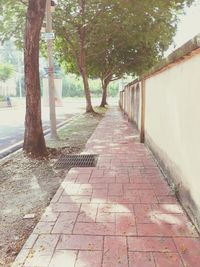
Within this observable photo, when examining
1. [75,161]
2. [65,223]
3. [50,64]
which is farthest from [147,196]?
[50,64]

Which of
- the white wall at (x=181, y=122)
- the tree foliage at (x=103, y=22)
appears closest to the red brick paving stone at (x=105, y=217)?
the white wall at (x=181, y=122)

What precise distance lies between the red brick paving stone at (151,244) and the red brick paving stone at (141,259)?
80 millimetres

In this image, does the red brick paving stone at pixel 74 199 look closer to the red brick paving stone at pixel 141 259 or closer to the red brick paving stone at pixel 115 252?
the red brick paving stone at pixel 115 252

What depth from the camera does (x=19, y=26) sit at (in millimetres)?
19891

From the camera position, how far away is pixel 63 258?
322 cm

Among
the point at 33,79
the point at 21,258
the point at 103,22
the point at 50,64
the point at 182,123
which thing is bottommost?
the point at 21,258

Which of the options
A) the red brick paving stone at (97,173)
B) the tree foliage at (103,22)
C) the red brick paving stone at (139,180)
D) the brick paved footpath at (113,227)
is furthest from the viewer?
the tree foliage at (103,22)

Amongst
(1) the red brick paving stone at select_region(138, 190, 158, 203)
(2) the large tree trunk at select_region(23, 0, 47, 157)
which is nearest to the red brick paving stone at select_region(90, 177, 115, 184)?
(1) the red brick paving stone at select_region(138, 190, 158, 203)

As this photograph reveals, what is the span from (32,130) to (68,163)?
124cm

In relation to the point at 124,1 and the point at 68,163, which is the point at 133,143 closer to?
the point at 68,163

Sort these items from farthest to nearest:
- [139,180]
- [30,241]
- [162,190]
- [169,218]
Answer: [139,180]
[162,190]
[169,218]
[30,241]

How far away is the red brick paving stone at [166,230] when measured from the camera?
3684 millimetres

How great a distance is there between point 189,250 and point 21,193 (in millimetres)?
2765

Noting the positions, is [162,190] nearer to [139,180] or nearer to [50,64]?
[139,180]
